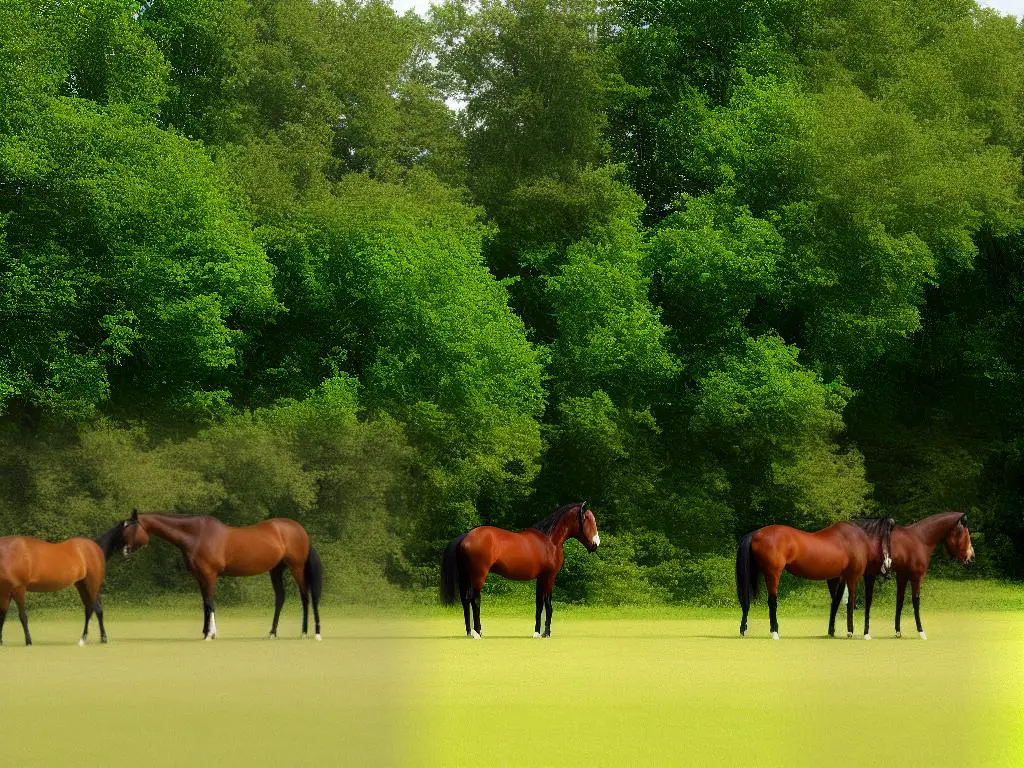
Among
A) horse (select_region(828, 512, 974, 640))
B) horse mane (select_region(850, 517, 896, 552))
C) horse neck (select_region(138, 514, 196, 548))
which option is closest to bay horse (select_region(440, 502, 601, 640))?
horse neck (select_region(138, 514, 196, 548))

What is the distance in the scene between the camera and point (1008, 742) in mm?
13836

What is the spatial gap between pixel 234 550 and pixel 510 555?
4293mm

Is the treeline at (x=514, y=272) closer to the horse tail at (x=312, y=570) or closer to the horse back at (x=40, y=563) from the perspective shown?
the horse tail at (x=312, y=570)

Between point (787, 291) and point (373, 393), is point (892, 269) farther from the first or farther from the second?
point (373, 393)

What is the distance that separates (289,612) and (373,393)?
8.21m

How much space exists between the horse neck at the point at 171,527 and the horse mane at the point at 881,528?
35.0 feet

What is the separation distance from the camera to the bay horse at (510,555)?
27297 millimetres

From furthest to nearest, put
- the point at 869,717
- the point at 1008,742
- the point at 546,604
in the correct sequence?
the point at 546,604 < the point at 869,717 < the point at 1008,742

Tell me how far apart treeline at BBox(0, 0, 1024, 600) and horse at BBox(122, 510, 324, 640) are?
11.1m

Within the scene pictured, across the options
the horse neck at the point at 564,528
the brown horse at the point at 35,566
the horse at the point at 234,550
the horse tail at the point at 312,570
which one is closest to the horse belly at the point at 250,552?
the horse at the point at 234,550

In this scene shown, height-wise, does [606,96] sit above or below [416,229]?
above

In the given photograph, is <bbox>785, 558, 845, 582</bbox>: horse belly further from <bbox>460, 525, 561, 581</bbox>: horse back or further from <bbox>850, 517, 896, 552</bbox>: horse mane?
<bbox>460, 525, 561, 581</bbox>: horse back

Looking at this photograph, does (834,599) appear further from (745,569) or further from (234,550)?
(234,550)

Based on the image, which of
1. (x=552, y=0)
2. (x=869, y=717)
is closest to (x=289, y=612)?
(x=552, y=0)
